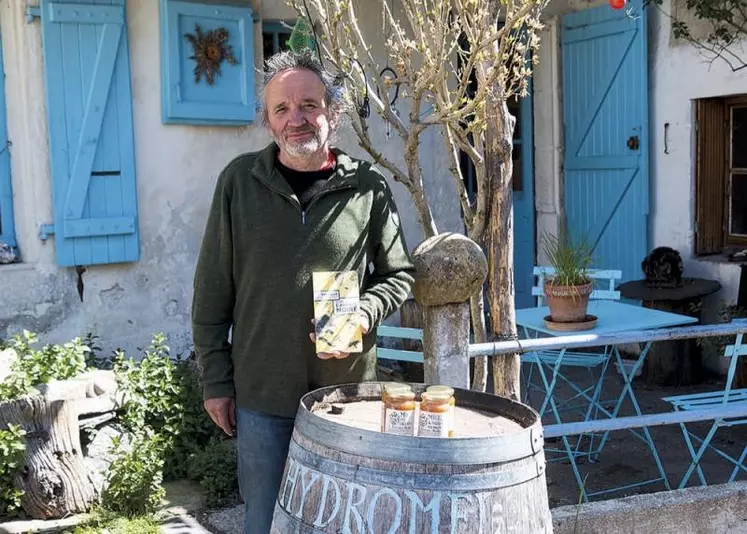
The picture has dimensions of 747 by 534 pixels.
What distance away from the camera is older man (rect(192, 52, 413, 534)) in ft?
8.18

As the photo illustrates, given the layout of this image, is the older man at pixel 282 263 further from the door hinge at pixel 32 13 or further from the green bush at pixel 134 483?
the door hinge at pixel 32 13

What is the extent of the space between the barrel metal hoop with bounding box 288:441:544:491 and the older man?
0.46m

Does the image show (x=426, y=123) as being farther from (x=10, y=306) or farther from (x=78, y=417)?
(x=10, y=306)

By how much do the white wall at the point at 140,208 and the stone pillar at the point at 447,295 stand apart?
3185 mm

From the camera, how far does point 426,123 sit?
3.22 meters

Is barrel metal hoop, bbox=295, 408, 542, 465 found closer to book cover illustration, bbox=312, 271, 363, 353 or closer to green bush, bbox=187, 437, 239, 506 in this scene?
book cover illustration, bbox=312, 271, 363, 353

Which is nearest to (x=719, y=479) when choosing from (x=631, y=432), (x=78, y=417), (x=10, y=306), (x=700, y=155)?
(x=631, y=432)

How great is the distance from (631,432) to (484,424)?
347 centimetres

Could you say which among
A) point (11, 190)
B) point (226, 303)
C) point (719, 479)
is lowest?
point (719, 479)

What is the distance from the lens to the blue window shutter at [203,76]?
570 cm

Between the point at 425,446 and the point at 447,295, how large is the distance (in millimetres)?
957

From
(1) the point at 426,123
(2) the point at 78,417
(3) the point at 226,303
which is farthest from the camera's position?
(2) the point at 78,417

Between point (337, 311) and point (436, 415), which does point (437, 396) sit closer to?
point (436, 415)

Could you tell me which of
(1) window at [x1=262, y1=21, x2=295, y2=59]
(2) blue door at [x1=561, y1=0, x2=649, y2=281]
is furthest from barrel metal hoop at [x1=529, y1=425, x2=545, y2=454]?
(2) blue door at [x1=561, y1=0, x2=649, y2=281]
